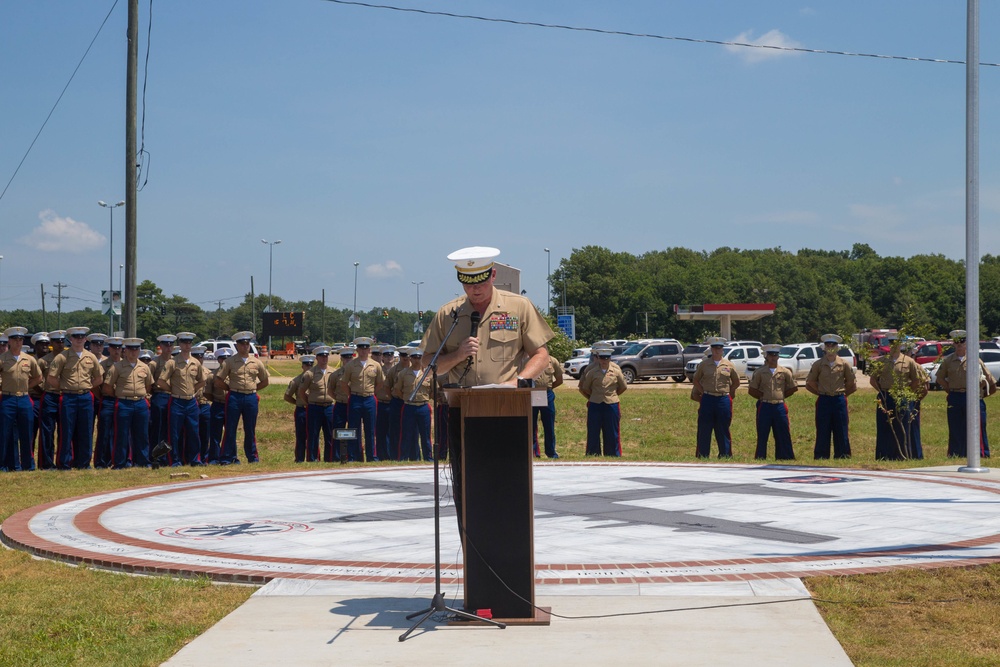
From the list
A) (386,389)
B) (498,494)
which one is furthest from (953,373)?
(498,494)

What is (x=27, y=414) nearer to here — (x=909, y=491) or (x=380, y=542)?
(x=380, y=542)

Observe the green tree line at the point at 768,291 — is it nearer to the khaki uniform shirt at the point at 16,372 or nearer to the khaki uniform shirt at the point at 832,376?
the khaki uniform shirt at the point at 832,376

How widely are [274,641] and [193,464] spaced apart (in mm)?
12306

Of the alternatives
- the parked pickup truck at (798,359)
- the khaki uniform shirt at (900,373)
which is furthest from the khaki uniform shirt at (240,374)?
the parked pickup truck at (798,359)

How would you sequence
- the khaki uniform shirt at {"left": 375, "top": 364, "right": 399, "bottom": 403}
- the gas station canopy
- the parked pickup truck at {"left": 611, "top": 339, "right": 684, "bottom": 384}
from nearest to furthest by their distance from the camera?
the khaki uniform shirt at {"left": 375, "top": 364, "right": 399, "bottom": 403} → the parked pickup truck at {"left": 611, "top": 339, "right": 684, "bottom": 384} → the gas station canopy

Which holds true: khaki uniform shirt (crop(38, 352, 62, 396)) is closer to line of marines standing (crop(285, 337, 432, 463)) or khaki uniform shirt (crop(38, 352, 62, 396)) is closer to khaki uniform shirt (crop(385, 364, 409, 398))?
line of marines standing (crop(285, 337, 432, 463))

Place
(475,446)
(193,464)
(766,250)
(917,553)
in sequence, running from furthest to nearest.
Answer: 1. (766,250)
2. (193,464)
3. (917,553)
4. (475,446)

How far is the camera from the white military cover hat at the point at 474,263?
5.61m

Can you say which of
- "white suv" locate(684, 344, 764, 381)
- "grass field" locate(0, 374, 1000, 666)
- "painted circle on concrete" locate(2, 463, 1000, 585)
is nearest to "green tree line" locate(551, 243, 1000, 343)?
"white suv" locate(684, 344, 764, 381)

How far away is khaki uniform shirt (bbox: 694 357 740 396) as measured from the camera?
16.9m

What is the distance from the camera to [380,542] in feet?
26.6

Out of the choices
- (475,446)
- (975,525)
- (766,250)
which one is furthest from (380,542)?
(766,250)

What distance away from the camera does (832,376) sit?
1652 centimetres

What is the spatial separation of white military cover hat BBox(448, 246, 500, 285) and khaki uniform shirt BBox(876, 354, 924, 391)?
12.2 meters
